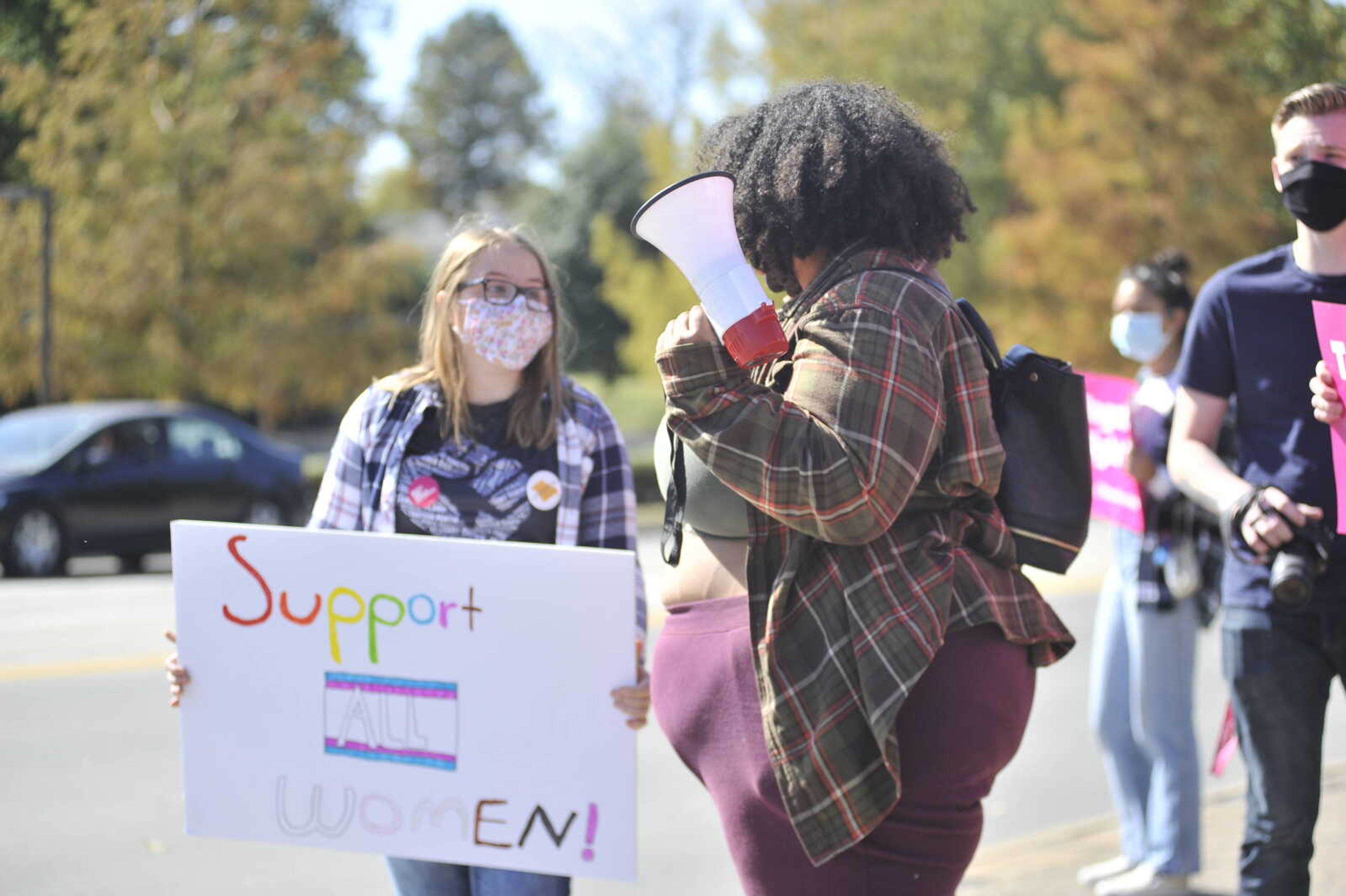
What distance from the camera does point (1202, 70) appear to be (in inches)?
768

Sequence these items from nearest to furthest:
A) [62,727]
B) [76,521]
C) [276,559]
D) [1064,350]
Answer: [276,559] → [62,727] → [76,521] → [1064,350]

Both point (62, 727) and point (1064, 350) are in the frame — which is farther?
point (1064, 350)

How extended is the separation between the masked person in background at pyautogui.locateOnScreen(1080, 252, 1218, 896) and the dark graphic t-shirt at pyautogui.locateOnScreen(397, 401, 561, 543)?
220cm

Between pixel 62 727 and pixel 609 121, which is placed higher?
pixel 609 121

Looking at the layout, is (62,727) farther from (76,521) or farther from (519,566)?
(76,521)

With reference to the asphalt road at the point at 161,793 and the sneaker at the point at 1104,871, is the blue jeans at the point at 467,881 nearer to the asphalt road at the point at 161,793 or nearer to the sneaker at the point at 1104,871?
the asphalt road at the point at 161,793

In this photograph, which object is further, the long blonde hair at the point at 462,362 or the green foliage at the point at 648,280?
the green foliage at the point at 648,280

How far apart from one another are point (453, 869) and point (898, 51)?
1010 inches

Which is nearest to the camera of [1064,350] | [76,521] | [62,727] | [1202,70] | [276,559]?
[276,559]

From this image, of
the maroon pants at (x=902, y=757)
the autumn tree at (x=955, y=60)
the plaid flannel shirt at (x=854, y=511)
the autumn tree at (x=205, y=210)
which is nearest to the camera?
the plaid flannel shirt at (x=854, y=511)

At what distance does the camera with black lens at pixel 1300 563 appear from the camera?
2969 mm

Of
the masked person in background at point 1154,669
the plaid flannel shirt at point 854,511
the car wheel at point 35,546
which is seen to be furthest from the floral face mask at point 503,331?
the car wheel at point 35,546

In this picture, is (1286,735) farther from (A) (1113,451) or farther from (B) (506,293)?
(B) (506,293)

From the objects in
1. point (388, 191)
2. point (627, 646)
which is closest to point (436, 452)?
point (627, 646)
